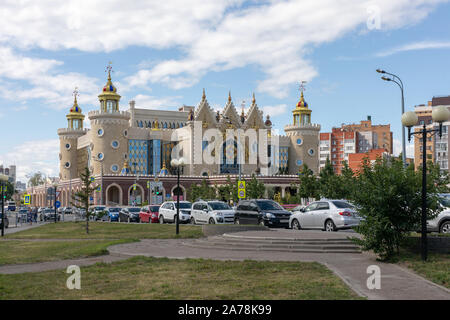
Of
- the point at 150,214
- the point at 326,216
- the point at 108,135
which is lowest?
the point at 150,214

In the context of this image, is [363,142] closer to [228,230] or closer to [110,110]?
[110,110]

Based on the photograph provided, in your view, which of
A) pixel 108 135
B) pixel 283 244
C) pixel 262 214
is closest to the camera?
pixel 283 244

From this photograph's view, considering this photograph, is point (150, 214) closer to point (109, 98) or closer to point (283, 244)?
point (283, 244)

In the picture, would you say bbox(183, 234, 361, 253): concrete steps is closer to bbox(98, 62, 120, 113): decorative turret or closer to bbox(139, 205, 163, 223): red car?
bbox(139, 205, 163, 223): red car

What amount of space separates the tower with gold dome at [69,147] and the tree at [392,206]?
100 meters

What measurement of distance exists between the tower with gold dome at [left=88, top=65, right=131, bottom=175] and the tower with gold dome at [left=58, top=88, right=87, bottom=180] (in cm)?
1688

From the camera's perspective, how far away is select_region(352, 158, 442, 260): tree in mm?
14367

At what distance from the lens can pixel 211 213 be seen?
99.8 ft

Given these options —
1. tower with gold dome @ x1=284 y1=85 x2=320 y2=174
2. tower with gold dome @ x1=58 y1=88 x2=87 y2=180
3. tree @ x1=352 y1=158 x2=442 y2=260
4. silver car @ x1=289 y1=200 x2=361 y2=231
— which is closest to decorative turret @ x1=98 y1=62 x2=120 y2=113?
tower with gold dome @ x1=58 y1=88 x2=87 y2=180

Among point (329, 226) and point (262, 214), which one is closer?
point (329, 226)

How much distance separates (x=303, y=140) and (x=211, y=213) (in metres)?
78.7

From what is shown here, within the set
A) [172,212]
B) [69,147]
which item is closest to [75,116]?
[69,147]

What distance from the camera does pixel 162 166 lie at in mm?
100375
